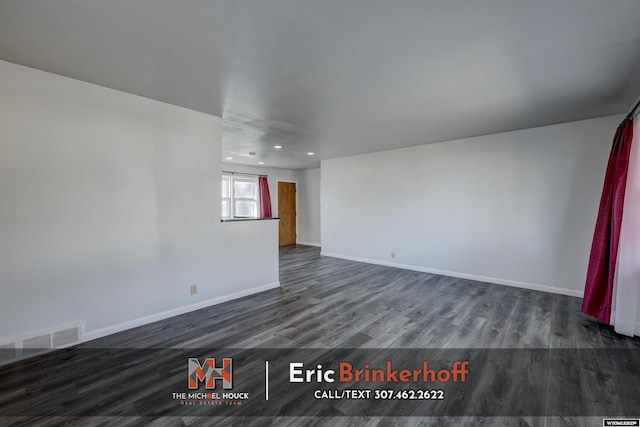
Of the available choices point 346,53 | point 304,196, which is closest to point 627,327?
point 346,53

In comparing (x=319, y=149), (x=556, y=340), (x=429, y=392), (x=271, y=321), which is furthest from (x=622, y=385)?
(x=319, y=149)

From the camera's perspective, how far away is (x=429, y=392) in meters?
1.99

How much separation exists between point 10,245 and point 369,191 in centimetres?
557

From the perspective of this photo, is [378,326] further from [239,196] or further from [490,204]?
[239,196]

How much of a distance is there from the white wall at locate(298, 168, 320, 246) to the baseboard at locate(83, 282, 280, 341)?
442 cm

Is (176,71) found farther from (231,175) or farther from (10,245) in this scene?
(231,175)

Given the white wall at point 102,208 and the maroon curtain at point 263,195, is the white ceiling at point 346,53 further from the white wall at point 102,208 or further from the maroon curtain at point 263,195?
the maroon curtain at point 263,195

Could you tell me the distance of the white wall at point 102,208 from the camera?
235 cm

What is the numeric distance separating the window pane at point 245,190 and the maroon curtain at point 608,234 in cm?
723

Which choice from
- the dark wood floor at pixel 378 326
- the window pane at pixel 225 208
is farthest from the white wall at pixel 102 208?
the window pane at pixel 225 208

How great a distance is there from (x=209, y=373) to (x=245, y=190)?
20.2ft

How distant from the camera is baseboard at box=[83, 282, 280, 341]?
2755mm

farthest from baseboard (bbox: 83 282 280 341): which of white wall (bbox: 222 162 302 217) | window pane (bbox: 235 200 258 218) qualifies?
white wall (bbox: 222 162 302 217)

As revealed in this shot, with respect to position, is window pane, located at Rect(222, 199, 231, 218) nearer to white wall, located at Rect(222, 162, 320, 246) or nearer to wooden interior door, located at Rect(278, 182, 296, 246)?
white wall, located at Rect(222, 162, 320, 246)
